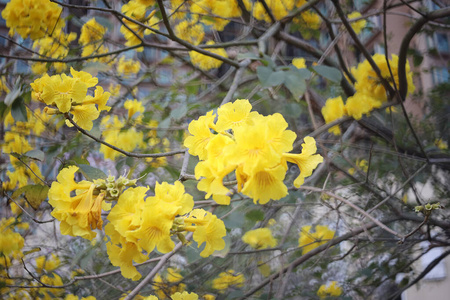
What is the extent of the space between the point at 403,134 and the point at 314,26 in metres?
0.86

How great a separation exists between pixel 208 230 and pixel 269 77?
28.0 inches

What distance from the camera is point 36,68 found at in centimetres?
212

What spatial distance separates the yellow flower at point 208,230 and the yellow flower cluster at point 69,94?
14.7 inches

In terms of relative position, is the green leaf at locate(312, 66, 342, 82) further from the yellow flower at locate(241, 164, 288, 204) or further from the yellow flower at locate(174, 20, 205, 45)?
the yellow flower at locate(174, 20, 205, 45)

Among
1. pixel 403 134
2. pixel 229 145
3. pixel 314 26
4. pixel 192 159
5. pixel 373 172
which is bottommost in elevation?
pixel 373 172

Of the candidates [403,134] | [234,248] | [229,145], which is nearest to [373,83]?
[403,134]

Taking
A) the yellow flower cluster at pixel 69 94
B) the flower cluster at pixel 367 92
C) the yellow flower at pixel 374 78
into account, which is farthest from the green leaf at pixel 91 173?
the yellow flower at pixel 374 78

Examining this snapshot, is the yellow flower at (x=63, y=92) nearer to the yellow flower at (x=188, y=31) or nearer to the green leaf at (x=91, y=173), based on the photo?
the green leaf at (x=91, y=173)

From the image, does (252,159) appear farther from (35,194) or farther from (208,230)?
(35,194)

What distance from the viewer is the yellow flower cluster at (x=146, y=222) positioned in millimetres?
660

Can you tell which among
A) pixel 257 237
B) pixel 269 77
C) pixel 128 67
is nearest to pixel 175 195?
pixel 269 77

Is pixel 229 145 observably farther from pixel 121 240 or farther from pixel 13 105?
pixel 13 105

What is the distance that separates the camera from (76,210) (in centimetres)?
71

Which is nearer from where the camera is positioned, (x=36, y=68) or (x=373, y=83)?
(x=373, y=83)
